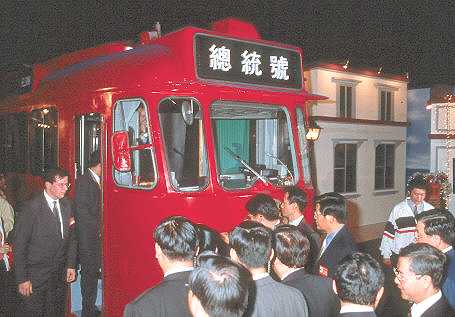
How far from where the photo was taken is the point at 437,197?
1550cm

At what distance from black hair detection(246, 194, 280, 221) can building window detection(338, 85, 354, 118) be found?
13300mm

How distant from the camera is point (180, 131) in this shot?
5.28 metres

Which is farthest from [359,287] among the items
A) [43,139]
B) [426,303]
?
[43,139]

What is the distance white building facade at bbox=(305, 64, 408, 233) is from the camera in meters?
16.7

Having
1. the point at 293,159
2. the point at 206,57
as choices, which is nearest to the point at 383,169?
the point at 293,159

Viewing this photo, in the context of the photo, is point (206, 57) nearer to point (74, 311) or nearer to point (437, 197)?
point (74, 311)

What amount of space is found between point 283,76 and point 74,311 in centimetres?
417

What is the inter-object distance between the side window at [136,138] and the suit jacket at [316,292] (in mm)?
2185

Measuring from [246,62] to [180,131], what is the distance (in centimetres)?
114

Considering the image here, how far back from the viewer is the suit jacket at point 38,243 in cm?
511

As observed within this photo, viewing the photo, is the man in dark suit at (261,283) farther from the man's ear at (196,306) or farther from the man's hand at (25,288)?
the man's hand at (25,288)

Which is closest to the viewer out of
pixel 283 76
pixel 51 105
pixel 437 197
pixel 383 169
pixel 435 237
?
pixel 435 237

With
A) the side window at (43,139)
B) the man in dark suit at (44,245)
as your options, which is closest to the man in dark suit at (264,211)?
the man in dark suit at (44,245)

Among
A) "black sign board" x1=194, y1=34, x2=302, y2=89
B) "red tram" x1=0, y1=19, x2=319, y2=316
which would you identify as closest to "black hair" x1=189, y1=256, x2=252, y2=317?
"red tram" x1=0, y1=19, x2=319, y2=316
